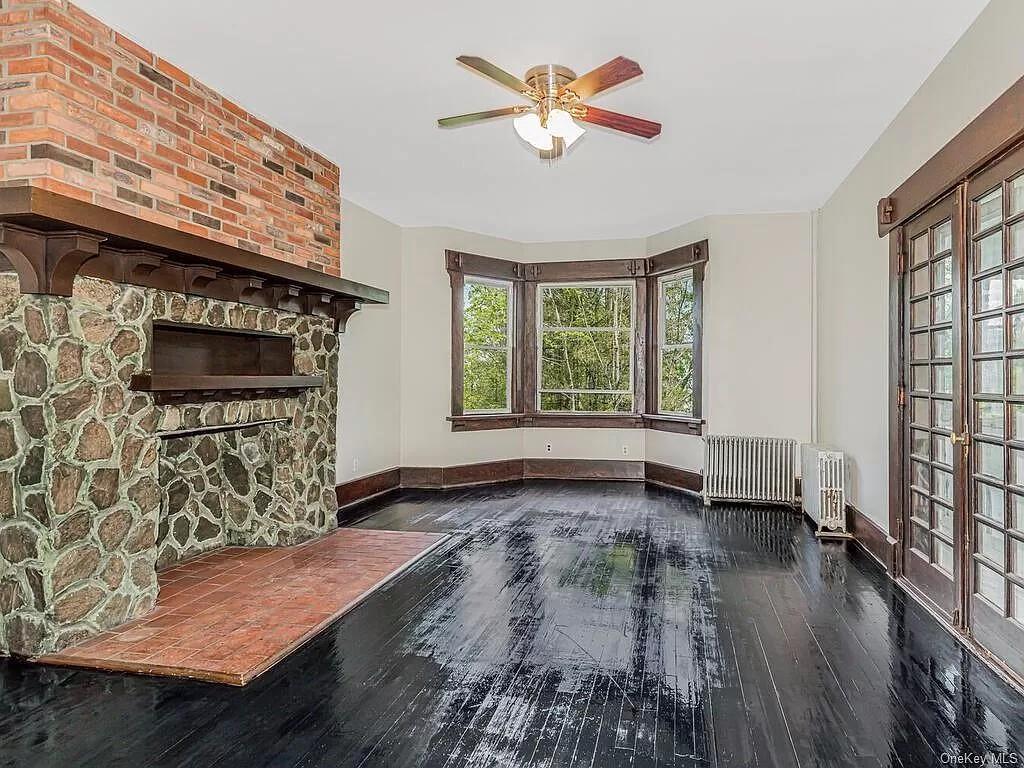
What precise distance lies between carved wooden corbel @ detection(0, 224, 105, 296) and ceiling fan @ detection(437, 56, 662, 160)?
71.3 inches

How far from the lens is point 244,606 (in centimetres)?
370

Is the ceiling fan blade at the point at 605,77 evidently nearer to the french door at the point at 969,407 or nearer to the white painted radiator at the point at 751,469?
the french door at the point at 969,407

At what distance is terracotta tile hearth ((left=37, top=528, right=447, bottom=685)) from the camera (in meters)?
2.99

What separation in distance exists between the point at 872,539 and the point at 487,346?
15.5 ft

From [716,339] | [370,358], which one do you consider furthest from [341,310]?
[716,339]

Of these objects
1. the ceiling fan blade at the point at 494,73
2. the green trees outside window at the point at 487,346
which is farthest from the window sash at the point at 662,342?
the ceiling fan blade at the point at 494,73

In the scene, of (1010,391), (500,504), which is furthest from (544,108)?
(500,504)

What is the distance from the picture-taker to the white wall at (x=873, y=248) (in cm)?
305

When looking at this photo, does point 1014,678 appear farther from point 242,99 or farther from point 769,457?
point 242,99

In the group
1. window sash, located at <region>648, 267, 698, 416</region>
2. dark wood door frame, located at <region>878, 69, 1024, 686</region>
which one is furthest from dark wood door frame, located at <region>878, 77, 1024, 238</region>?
window sash, located at <region>648, 267, 698, 416</region>

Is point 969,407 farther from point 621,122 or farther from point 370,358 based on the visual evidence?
point 370,358

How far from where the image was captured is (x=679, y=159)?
525cm

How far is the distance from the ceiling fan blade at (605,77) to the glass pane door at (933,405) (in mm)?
1846

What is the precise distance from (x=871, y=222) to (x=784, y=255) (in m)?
2.01
